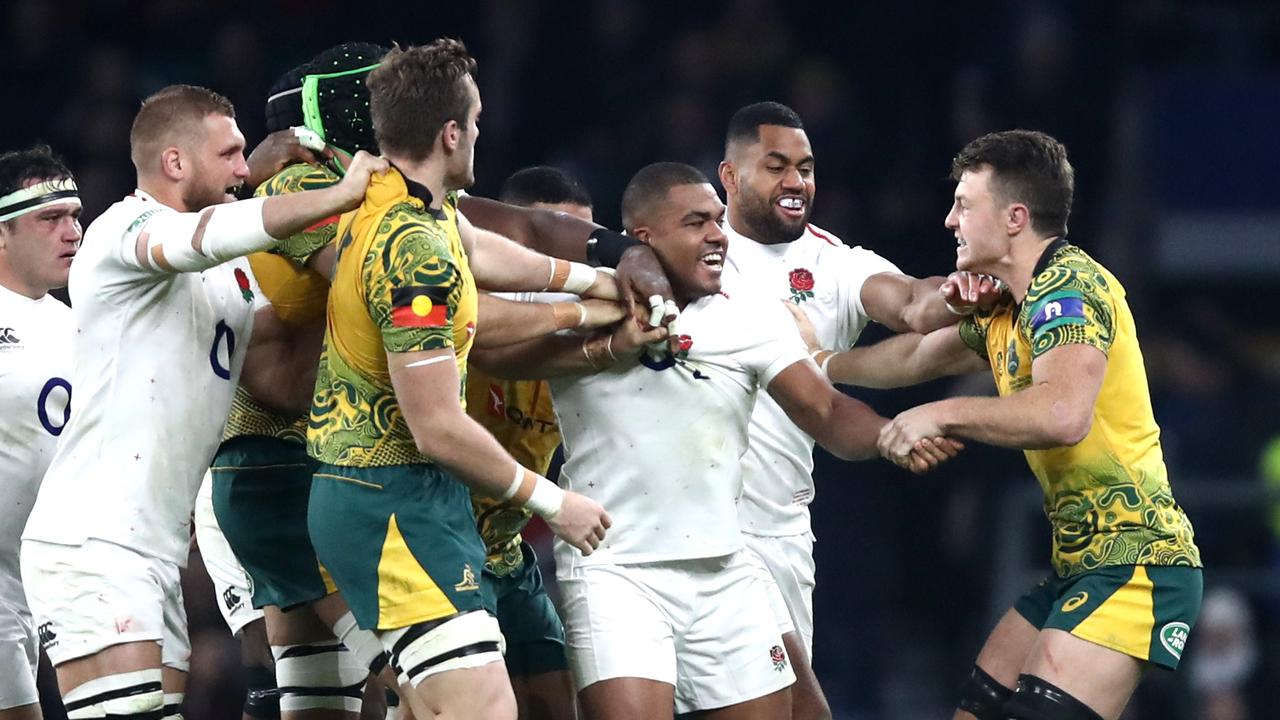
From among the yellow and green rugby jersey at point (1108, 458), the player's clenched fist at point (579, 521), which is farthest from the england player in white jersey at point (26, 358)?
the yellow and green rugby jersey at point (1108, 458)

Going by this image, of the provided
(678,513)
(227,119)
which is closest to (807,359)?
(678,513)

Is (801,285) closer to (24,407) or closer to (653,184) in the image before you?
(653,184)

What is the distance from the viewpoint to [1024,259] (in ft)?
19.9

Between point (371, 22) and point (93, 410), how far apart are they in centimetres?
888

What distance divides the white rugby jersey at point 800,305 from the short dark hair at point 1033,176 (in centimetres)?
130

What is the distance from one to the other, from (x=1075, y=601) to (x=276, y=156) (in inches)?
121

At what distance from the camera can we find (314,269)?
5.82 meters

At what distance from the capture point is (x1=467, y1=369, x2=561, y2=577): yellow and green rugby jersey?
6012 mm

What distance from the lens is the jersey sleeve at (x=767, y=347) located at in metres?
6.05

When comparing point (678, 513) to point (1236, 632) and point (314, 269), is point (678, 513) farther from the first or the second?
point (1236, 632)

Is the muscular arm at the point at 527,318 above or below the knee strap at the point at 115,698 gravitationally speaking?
above

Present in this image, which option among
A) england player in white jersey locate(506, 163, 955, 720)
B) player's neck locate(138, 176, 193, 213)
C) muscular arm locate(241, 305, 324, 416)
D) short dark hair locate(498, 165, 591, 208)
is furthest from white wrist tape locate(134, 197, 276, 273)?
short dark hair locate(498, 165, 591, 208)

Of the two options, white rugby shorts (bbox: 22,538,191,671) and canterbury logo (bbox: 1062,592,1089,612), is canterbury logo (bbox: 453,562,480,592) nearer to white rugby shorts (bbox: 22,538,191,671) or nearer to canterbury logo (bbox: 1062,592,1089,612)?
white rugby shorts (bbox: 22,538,191,671)

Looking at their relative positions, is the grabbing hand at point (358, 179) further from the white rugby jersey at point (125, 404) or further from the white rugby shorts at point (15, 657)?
the white rugby shorts at point (15, 657)
